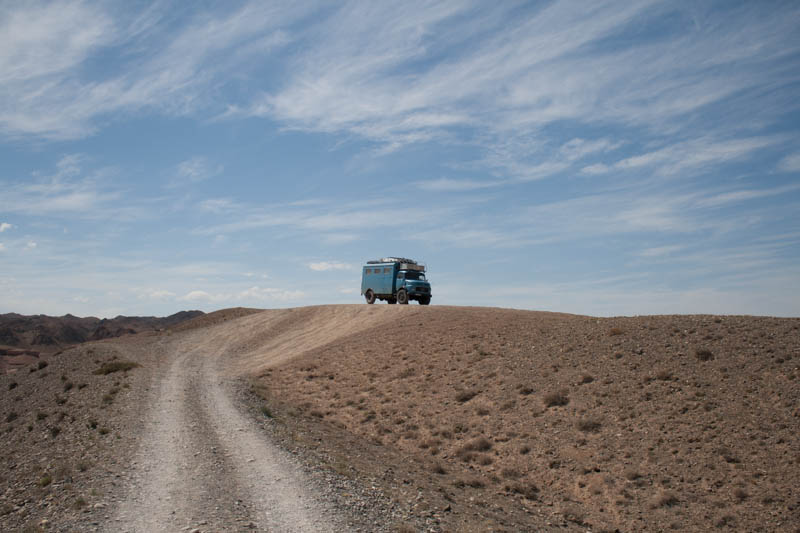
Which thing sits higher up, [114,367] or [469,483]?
[114,367]

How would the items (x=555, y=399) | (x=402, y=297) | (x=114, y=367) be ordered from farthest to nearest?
(x=402, y=297) < (x=114, y=367) < (x=555, y=399)

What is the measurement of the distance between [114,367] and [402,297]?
22163 millimetres

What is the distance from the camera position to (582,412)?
20.5 metres

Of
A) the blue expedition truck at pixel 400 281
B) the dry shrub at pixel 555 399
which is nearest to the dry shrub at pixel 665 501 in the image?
the dry shrub at pixel 555 399

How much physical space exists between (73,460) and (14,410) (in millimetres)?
16891

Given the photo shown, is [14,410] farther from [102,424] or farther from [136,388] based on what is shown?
[102,424]

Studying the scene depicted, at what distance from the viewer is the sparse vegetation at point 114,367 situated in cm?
3331

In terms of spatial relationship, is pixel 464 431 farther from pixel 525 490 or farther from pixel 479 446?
pixel 525 490

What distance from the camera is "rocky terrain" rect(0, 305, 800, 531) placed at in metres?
13.7

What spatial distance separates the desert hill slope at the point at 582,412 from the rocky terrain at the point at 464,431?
8 centimetres

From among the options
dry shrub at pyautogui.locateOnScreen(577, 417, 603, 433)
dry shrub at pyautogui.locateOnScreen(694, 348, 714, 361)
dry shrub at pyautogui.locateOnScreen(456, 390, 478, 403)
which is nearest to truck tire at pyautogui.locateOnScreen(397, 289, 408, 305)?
dry shrub at pyautogui.locateOnScreen(456, 390, 478, 403)

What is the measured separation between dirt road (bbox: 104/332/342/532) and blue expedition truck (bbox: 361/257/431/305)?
843 inches

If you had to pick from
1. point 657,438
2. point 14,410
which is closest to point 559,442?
point 657,438

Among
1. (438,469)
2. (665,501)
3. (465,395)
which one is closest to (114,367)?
(465,395)
